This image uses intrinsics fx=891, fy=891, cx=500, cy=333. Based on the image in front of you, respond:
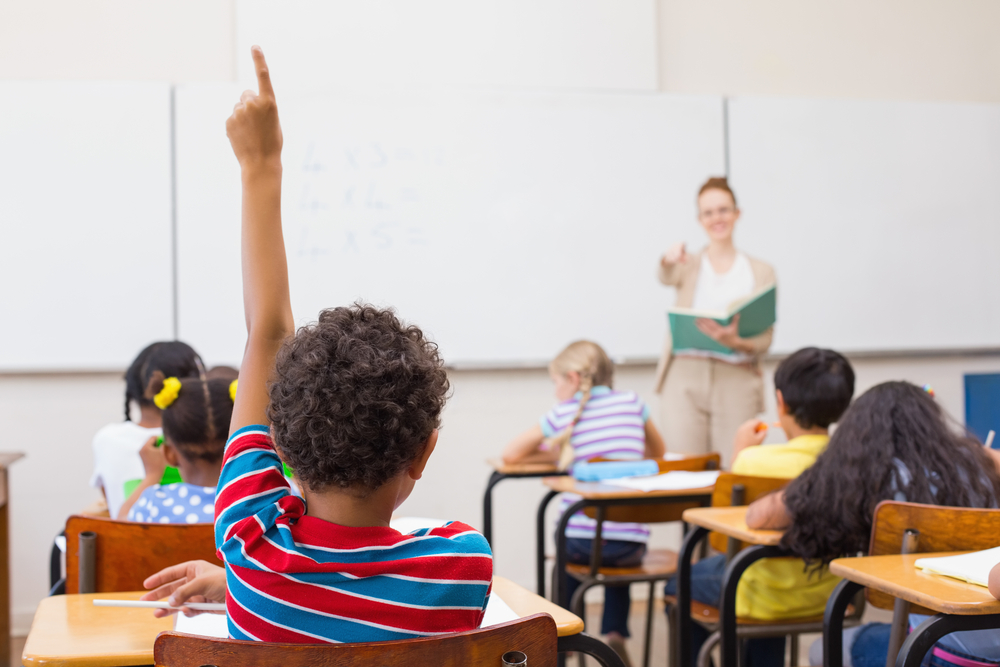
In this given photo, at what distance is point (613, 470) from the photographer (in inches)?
98.6

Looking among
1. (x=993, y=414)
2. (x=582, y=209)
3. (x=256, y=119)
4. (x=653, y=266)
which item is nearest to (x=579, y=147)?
(x=582, y=209)

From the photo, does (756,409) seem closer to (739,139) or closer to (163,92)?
(739,139)

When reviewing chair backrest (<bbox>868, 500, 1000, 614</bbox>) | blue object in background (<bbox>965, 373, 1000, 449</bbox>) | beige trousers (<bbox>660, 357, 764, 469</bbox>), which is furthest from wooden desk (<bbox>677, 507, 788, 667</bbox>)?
blue object in background (<bbox>965, 373, 1000, 449</bbox>)

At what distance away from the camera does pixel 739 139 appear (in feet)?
13.2

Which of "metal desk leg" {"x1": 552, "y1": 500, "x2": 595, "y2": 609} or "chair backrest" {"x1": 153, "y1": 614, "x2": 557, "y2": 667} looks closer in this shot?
"chair backrest" {"x1": 153, "y1": 614, "x2": 557, "y2": 667}

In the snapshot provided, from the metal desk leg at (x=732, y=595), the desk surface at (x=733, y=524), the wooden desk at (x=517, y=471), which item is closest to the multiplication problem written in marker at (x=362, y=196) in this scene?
the wooden desk at (x=517, y=471)

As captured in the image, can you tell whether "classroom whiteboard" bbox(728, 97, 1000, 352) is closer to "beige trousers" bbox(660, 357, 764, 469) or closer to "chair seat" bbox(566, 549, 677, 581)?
"beige trousers" bbox(660, 357, 764, 469)

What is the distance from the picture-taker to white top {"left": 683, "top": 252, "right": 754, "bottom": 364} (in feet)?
11.8

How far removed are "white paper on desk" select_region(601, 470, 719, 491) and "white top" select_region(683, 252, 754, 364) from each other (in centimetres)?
113

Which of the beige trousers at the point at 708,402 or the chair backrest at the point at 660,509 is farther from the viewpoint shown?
the beige trousers at the point at 708,402

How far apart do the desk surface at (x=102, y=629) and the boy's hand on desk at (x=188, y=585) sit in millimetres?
47

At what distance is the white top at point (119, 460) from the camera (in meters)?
2.31

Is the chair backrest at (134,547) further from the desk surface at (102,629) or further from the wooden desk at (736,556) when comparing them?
the wooden desk at (736,556)

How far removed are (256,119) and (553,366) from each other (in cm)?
217
